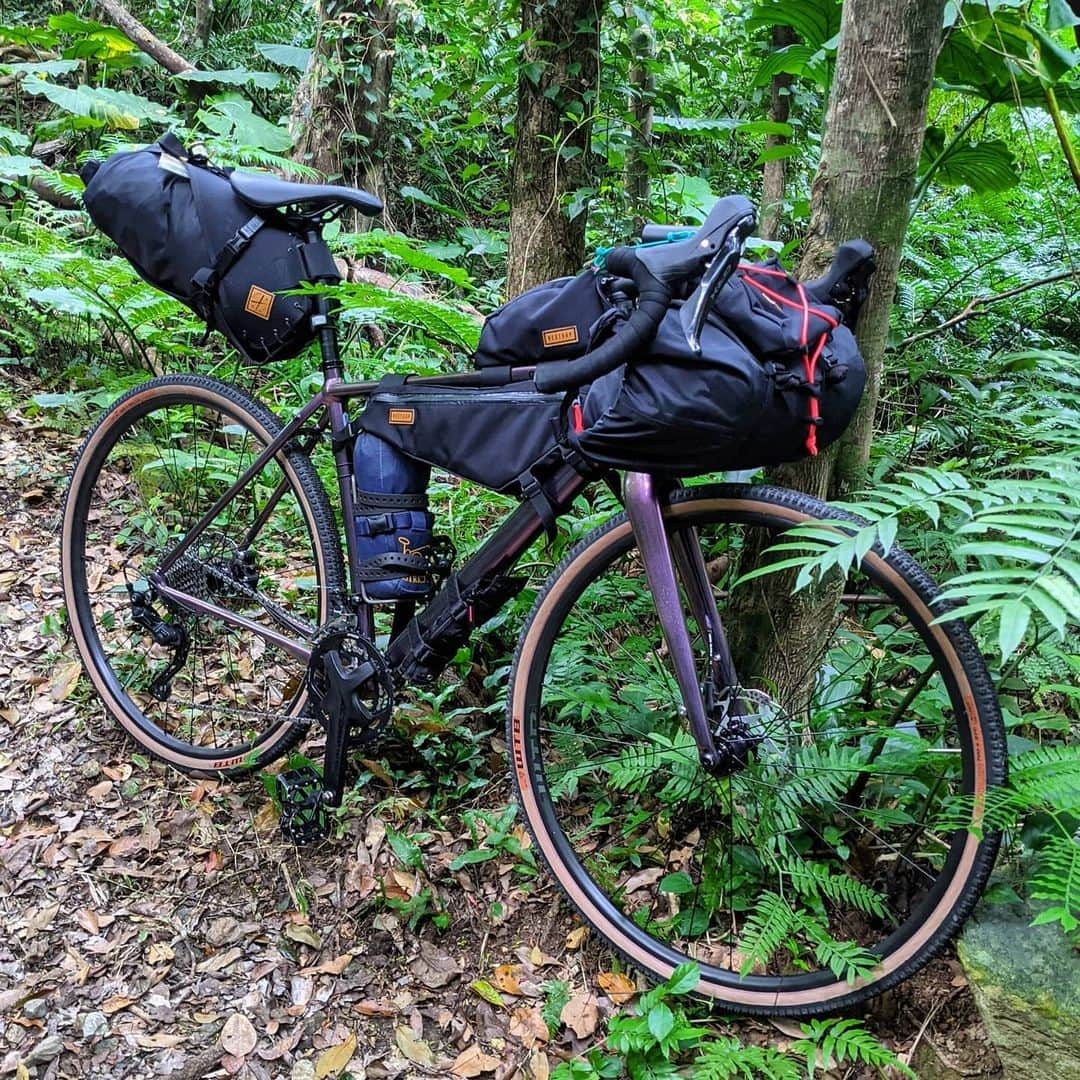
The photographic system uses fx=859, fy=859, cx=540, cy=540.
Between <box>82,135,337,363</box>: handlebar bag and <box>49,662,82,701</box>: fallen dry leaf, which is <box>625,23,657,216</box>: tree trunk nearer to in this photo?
<box>82,135,337,363</box>: handlebar bag

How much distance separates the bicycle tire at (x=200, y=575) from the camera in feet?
8.93

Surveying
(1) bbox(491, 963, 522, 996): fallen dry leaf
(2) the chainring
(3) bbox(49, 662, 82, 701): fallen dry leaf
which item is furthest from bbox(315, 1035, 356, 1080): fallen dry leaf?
(3) bbox(49, 662, 82, 701): fallen dry leaf

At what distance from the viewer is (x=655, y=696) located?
245 centimetres

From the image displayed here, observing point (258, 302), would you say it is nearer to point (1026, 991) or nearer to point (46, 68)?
point (1026, 991)

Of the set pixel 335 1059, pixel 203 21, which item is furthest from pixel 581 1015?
pixel 203 21

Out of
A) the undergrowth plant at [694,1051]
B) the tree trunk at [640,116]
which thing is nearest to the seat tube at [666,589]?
the undergrowth plant at [694,1051]

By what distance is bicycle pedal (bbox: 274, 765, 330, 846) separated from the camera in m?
2.52

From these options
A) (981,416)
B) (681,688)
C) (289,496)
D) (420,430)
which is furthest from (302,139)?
(681,688)

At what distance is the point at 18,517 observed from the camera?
3869 mm

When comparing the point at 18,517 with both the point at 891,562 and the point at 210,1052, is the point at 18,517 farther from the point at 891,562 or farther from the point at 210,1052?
the point at 891,562

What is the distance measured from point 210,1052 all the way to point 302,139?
5.44m

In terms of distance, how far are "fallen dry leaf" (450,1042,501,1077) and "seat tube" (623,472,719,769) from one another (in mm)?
911

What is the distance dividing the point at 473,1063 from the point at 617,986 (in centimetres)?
40

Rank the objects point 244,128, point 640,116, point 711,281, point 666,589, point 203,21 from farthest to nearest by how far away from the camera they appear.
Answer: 1. point 203,21
2. point 244,128
3. point 640,116
4. point 666,589
5. point 711,281
